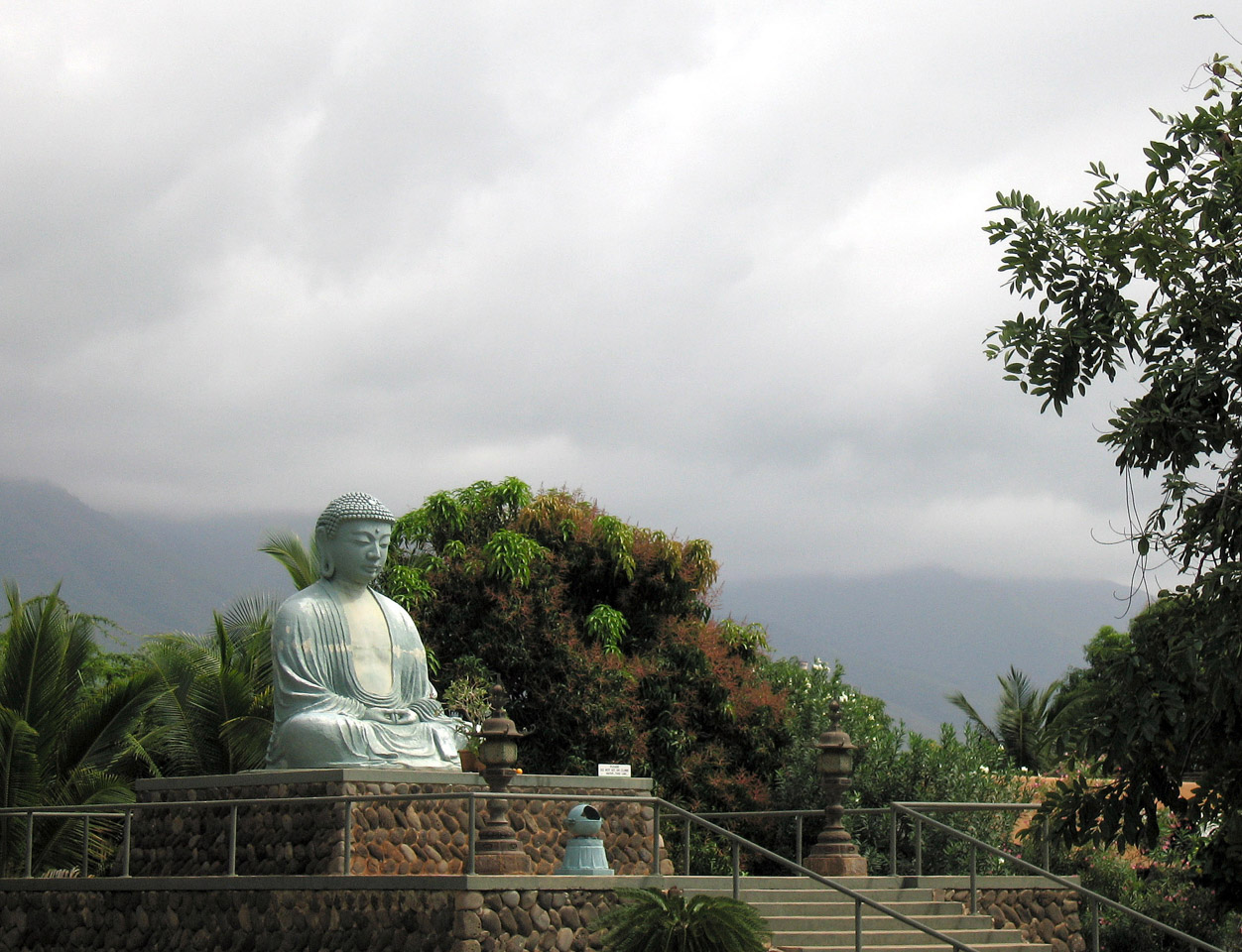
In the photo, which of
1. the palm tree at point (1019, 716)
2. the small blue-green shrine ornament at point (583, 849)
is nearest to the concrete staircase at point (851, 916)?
the small blue-green shrine ornament at point (583, 849)

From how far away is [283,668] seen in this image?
17859mm

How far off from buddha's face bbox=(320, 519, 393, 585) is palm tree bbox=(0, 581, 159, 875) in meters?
7.22

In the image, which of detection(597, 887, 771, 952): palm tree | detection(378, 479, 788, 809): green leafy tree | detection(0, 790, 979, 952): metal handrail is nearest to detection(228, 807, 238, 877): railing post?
detection(0, 790, 979, 952): metal handrail

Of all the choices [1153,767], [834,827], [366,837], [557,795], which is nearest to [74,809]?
[366,837]

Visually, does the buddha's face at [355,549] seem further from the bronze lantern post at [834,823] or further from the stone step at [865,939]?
the stone step at [865,939]

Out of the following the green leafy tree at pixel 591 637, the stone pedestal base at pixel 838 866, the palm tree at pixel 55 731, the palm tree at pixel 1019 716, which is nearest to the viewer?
the stone pedestal base at pixel 838 866

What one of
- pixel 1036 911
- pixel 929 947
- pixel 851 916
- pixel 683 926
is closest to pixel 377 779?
pixel 683 926

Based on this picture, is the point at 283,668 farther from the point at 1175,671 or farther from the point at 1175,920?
the point at 1175,920

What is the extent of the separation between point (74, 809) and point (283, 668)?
490cm

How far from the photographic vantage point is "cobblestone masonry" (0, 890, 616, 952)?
46.4 feet

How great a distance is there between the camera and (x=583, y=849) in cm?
1516

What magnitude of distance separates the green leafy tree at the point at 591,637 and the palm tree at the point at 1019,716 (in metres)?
13.0

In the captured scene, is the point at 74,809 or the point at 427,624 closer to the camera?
the point at 74,809

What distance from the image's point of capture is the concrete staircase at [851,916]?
1574 cm
